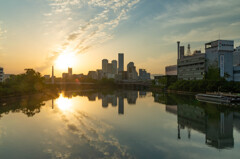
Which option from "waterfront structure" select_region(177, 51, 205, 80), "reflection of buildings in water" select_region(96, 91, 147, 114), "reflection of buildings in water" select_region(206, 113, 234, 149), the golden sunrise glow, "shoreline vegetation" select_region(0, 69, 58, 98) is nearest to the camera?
"reflection of buildings in water" select_region(206, 113, 234, 149)

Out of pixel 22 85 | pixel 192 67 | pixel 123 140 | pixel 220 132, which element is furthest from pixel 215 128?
pixel 192 67

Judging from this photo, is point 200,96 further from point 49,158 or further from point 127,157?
point 49,158

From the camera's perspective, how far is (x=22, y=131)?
30.7 meters

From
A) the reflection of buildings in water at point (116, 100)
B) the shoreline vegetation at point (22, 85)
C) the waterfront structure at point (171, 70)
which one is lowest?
the reflection of buildings in water at point (116, 100)

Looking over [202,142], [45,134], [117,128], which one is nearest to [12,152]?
[45,134]

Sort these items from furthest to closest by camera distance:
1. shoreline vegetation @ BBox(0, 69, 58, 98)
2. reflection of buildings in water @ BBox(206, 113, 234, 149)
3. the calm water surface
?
shoreline vegetation @ BBox(0, 69, 58, 98), reflection of buildings in water @ BBox(206, 113, 234, 149), the calm water surface

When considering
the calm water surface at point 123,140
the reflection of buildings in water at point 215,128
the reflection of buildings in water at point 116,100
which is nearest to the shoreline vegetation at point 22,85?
the reflection of buildings in water at point 116,100

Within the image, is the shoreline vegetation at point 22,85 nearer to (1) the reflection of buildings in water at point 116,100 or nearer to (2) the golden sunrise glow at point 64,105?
(2) the golden sunrise glow at point 64,105

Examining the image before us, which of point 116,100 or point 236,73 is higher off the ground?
point 236,73

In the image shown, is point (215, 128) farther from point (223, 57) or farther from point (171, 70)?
point (171, 70)

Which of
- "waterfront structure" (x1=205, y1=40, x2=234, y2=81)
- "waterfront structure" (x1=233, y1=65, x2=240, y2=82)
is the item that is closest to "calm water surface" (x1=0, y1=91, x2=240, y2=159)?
"waterfront structure" (x1=205, y1=40, x2=234, y2=81)

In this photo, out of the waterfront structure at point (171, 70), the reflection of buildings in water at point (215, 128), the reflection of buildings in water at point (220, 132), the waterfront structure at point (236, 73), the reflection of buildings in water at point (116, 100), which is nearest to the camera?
the reflection of buildings in water at point (220, 132)

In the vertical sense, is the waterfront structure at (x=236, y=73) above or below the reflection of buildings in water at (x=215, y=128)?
above

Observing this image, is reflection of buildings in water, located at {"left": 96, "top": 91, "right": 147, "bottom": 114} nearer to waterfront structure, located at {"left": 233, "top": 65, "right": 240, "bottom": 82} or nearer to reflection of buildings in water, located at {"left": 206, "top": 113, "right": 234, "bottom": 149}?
reflection of buildings in water, located at {"left": 206, "top": 113, "right": 234, "bottom": 149}
